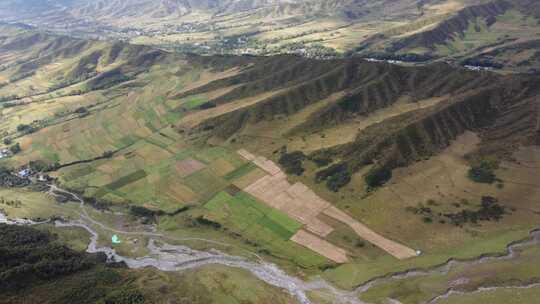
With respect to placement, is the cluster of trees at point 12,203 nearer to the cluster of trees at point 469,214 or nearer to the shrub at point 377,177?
the shrub at point 377,177

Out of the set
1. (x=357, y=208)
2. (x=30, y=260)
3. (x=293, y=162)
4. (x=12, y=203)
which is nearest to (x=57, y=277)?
(x=30, y=260)

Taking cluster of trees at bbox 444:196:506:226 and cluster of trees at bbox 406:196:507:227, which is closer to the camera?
cluster of trees at bbox 444:196:506:226

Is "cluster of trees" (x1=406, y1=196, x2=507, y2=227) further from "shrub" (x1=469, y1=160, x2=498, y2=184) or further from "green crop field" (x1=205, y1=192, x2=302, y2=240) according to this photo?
"green crop field" (x1=205, y1=192, x2=302, y2=240)

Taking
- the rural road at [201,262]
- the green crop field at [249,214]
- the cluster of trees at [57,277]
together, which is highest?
the cluster of trees at [57,277]

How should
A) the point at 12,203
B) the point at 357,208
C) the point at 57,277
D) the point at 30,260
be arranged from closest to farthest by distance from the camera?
the point at 57,277 < the point at 30,260 < the point at 357,208 < the point at 12,203

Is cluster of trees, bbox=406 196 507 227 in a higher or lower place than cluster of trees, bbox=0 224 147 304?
lower

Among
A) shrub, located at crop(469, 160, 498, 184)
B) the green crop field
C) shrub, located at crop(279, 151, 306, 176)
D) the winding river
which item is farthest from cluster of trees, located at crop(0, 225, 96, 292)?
shrub, located at crop(469, 160, 498, 184)

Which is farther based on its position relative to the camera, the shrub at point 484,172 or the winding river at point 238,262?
the shrub at point 484,172

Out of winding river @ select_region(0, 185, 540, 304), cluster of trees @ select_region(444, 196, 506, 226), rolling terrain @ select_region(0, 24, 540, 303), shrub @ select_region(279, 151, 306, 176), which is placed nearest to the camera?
winding river @ select_region(0, 185, 540, 304)

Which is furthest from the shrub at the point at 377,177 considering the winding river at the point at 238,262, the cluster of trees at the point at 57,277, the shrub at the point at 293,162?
the cluster of trees at the point at 57,277

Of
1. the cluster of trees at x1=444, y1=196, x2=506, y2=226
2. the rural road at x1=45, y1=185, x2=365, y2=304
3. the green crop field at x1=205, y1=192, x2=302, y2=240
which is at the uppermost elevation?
the cluster of trees at x1=444, y1=196, x2=506, y2=226

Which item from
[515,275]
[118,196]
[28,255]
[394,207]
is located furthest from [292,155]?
[28,255]

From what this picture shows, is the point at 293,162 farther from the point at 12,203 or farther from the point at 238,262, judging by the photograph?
the point at 12,203
